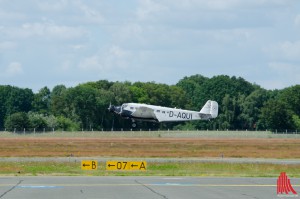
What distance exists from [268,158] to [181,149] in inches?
545

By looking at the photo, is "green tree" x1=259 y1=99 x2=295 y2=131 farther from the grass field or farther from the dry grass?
the dry grass

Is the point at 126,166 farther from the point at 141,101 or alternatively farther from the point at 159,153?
the point at 141,101

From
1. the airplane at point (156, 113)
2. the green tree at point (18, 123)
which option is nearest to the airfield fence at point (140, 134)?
the green tree at point (18, 123)

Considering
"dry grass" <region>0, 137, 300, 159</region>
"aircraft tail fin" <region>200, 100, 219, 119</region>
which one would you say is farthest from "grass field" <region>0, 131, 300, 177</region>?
"aircraft tail fin" <region>200, 100, 219, 119</region>

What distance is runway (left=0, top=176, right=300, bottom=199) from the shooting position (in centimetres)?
3388

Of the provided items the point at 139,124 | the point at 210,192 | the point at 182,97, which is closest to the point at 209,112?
the point at 139,124

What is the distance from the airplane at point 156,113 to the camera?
435ft

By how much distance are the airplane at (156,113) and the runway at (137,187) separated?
280ft

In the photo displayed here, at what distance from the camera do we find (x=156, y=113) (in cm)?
13588

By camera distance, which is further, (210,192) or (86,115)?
(86,115)

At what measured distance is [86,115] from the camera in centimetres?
16212

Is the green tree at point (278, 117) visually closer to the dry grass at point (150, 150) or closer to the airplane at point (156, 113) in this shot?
the airplane at point (156, 113)

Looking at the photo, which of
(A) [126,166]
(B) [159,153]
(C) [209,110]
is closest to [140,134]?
(C) [209,110]

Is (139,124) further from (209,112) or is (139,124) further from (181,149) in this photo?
(181,149)
